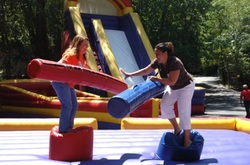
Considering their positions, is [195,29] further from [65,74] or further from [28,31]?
[65,74]

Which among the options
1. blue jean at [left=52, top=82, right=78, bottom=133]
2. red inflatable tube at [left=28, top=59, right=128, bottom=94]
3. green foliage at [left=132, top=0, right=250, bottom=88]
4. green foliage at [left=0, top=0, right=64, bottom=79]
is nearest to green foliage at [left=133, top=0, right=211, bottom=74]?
green foliage at [left=132, top=0, right=250, bottom=88]

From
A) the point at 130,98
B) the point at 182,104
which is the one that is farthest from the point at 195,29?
the point at 130,98

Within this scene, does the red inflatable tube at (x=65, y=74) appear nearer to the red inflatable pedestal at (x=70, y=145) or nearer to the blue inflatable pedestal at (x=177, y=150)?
the red inflatable pedestal at (x=70, y=145)

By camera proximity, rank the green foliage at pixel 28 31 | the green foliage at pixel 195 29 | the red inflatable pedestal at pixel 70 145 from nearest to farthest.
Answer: the red inflatable pedestal at pixel 70 145 < the green foliage at pixel 28 31 < the green foliage at pixel 195 29

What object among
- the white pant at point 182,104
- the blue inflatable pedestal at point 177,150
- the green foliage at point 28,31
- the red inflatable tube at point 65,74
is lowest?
the blue inflatable pedestal at point 177,150

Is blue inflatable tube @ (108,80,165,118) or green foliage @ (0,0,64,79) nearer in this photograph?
blue inflatable tube @ (108,80,165,118)

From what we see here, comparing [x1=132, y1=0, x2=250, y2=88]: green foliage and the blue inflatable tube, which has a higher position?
[x1=132, y1=0, x2=250, y2=88]: green foliage

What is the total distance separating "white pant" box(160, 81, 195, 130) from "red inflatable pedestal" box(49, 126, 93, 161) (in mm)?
909

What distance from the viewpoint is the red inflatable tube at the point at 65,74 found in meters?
3.46

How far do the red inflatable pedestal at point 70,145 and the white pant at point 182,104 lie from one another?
2.98ft

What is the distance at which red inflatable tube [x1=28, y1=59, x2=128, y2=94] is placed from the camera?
11.4ft

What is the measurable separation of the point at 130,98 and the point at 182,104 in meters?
0.62

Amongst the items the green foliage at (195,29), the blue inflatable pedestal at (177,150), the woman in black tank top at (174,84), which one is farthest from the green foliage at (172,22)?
the blue inflatable pedestal at (177,150)

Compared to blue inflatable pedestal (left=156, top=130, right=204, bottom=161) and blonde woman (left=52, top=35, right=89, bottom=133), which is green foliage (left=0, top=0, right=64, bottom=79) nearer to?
blonde woman (left=52, top=35, right=89, bottom=133)
